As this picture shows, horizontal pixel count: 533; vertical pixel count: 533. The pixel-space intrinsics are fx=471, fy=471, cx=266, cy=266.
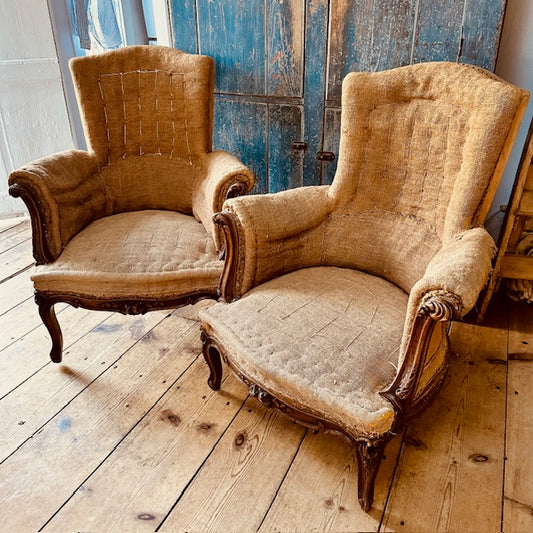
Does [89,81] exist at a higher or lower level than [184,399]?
higher

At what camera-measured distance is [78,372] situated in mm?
Answer: 1712

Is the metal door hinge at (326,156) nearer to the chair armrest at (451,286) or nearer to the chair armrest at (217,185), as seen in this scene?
the chair armrest at (217,185)

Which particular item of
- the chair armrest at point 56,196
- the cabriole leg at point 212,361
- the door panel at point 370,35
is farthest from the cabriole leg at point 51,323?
the door panel at point 370,35

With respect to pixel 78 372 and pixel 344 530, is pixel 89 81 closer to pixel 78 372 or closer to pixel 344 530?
pixel 78 372

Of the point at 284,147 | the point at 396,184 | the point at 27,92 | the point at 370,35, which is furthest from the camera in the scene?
the point at 27,92

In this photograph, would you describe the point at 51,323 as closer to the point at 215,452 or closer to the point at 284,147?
the point at 215,452

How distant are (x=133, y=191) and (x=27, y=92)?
1259 mm

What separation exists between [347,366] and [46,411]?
40.5 inches

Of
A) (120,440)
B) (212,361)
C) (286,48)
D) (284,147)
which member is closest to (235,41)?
(286,48)

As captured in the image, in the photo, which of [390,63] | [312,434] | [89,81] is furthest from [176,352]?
[390,63]

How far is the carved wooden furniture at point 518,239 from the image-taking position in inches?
66.1

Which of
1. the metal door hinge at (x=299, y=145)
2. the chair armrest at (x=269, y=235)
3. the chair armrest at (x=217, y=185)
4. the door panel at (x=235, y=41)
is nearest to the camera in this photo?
the chair armrest at (x=269, y=235)

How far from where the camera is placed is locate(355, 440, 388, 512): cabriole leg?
110 centimetres

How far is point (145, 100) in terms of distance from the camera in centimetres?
193
